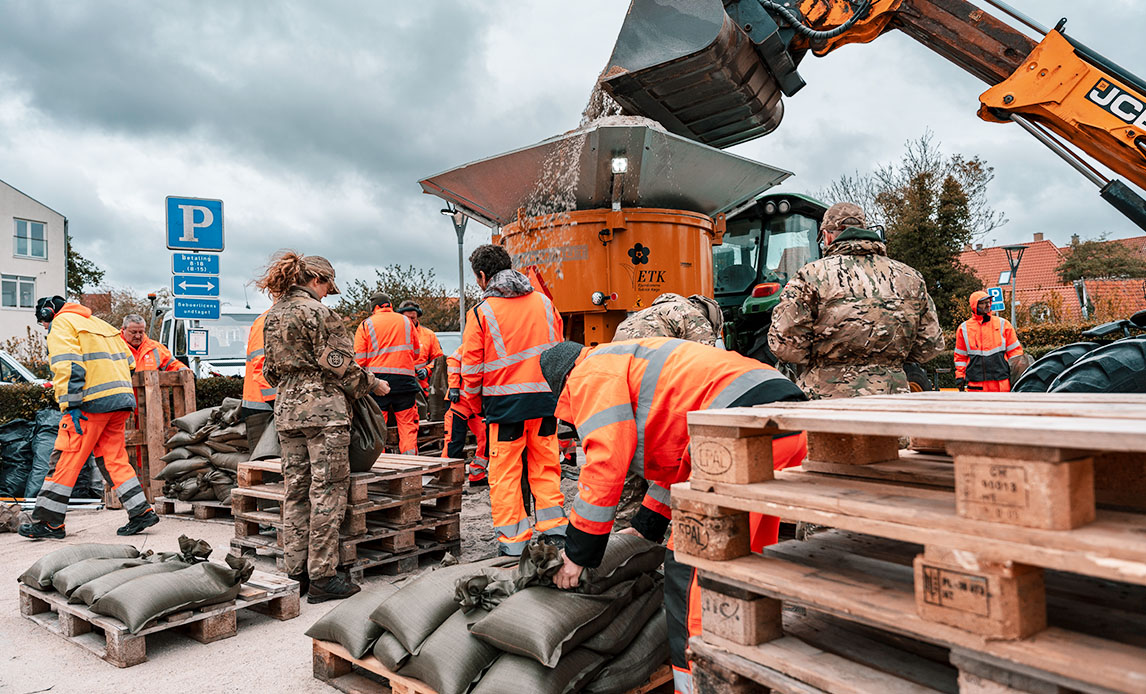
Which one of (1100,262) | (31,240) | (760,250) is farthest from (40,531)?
(1100,262)

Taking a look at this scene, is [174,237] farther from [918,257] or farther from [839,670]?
[918,257]

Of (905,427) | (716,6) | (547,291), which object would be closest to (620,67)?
(716,6)

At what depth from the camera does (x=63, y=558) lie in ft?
13.4

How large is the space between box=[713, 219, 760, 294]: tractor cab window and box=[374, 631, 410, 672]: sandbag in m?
6.06

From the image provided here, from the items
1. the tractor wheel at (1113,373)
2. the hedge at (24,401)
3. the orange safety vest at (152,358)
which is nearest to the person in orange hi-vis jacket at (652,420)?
the tractor wheel at (1113,373)

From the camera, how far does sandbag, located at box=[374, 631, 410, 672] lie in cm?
277

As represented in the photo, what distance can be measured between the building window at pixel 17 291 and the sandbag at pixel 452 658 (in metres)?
39.3

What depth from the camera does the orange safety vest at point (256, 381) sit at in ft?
19.6

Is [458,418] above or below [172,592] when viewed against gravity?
above

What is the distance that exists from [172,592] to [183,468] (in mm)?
3534

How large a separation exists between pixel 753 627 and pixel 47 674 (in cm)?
329

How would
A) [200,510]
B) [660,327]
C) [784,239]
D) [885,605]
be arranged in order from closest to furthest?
[885,605], [660,327], [200,510], [784,239]

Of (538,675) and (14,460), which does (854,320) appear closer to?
(538,675)

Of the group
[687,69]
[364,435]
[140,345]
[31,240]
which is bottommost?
[364,435]
